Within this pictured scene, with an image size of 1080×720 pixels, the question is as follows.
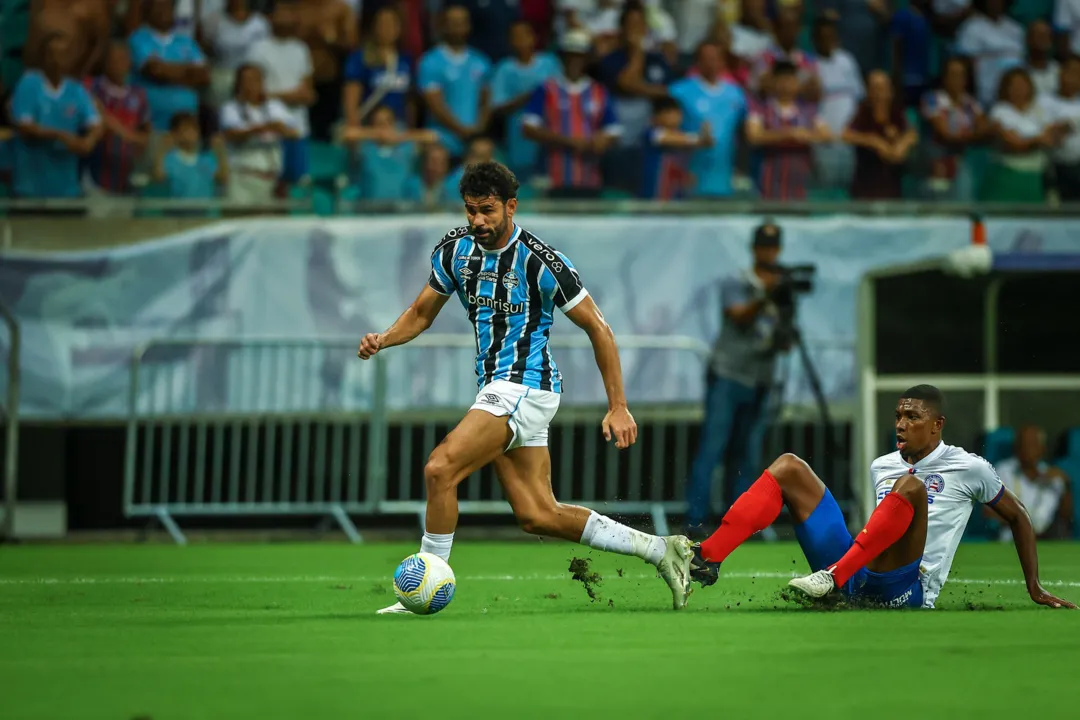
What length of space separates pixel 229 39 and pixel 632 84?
428 cm

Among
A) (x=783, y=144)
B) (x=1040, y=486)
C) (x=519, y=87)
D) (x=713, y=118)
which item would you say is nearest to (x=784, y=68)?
(x=783, y=144)

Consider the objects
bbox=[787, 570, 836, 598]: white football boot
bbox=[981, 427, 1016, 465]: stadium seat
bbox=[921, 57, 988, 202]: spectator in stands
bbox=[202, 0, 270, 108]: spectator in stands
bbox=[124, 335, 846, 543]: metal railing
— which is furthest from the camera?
bbox=[202, 0, 270, 108]: spectator in stands

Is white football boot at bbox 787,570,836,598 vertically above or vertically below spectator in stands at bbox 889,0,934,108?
below

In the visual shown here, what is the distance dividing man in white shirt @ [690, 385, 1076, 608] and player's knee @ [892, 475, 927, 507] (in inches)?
2.2

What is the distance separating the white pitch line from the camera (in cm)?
1078

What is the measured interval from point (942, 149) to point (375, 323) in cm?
621

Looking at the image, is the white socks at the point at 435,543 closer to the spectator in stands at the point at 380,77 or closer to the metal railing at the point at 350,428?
the metal railing at the point at 350,428

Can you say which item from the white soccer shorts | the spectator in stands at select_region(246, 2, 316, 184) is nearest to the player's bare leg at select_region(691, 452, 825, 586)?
the white soccer shorts

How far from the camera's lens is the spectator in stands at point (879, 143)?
1711 centimetres

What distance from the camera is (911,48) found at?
61.4ft

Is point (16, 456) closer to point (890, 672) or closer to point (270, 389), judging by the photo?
point (270, 389)

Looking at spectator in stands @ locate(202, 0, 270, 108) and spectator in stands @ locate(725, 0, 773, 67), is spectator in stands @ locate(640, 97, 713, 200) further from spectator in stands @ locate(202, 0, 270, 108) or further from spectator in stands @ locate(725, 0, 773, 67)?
spectator in stands @ locate(202, 0, 270, 108)

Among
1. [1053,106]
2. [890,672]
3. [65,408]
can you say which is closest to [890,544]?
[890,672]

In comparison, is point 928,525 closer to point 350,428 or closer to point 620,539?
point 620,539
